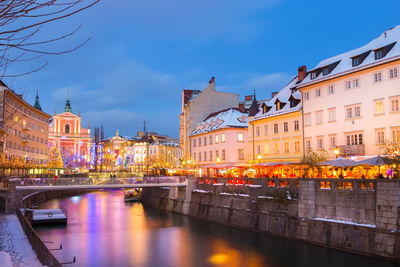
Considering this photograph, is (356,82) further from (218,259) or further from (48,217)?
(48,217)

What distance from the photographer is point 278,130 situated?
51500 millimetres

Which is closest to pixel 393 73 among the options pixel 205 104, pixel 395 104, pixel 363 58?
pixel 395 104

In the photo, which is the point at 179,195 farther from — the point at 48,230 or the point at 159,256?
the point at 159,256

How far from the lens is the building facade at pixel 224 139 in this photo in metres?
62.6

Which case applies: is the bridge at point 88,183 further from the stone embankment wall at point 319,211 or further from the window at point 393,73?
the window at point 393,73

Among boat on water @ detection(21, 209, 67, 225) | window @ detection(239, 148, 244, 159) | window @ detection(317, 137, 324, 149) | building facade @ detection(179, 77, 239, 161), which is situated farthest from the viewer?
building facade @ detection(179, 77, 239, 161)

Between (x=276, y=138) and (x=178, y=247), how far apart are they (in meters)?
24.8

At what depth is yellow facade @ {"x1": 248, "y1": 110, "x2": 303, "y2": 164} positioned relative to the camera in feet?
159

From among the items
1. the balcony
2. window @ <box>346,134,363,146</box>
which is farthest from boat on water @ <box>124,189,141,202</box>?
window @ <box>346,134,363,146</box>

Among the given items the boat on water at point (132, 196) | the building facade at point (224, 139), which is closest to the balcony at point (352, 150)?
the building facade at point (224, 139)

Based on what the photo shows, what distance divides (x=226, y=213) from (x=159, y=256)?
1485cm

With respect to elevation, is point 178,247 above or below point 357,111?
below

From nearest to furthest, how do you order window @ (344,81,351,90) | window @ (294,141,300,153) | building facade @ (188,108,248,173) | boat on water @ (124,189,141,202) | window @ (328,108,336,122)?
window @ (344,81,351,90) < window @ (328,108,336,122) < window @ (294,141,300,153) < building facade @ (188,108,248,173) < boat on water @ (124,189,141,202)

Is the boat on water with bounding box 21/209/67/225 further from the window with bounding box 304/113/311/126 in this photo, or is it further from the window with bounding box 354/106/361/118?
the window with bounding box 354/106/361/118
